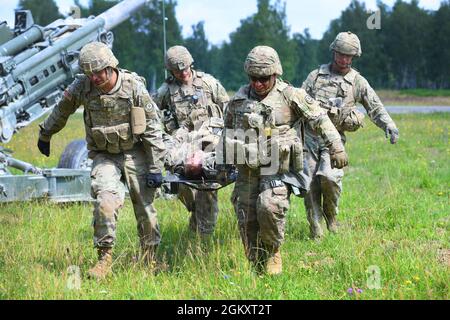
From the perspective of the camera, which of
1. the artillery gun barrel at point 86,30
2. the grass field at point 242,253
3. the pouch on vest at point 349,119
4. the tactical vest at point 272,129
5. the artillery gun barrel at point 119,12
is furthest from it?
the artillery gun barrel at point 119,12

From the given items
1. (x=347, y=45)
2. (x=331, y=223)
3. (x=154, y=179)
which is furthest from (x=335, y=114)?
(x=154, y=179)

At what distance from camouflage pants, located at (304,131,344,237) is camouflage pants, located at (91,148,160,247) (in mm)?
1884

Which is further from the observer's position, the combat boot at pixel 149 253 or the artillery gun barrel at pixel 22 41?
the artillery gun barrel at pixel 22 41

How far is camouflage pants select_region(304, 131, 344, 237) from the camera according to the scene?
291 inches

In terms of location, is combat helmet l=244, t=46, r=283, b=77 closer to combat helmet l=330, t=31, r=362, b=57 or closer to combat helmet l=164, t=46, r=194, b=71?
combat helmet l=164, t=46, r=194, b=71

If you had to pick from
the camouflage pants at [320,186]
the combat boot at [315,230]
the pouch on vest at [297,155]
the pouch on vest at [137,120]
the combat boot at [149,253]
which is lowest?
the combat boot at [315,230]

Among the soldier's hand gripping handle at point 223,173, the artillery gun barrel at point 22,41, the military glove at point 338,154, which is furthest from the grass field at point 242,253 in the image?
the artillery gun barrel at point 22,41

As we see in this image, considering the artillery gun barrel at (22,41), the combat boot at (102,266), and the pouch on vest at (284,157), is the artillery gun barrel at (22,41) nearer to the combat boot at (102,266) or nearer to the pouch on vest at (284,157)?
the combat boot at (102,266)

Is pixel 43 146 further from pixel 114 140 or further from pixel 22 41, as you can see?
pixel 22 41

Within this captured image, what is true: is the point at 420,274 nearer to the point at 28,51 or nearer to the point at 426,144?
the point at 28,51

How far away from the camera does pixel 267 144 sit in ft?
18.7

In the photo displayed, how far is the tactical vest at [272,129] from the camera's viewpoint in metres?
5.66

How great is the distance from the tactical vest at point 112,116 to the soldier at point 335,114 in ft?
7.26

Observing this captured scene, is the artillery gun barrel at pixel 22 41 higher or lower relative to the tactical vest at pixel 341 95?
higher
